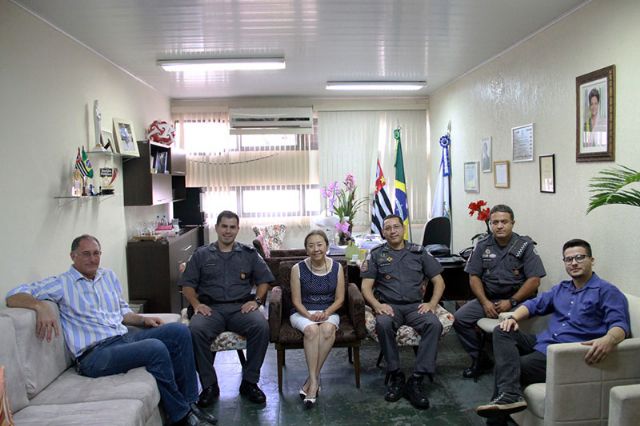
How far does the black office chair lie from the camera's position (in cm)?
587

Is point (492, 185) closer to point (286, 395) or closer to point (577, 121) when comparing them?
point (577, 121)

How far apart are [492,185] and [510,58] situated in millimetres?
1325

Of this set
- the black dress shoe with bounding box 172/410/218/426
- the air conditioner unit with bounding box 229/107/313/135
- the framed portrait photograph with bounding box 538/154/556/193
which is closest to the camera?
the black dress shoe with bounding box 172/410/218/426

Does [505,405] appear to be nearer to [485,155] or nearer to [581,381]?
[581,381]

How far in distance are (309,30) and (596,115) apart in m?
2.24

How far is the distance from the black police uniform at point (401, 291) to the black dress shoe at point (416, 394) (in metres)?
0.14

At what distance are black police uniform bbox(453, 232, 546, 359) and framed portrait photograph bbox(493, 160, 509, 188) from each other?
1341 millimetres

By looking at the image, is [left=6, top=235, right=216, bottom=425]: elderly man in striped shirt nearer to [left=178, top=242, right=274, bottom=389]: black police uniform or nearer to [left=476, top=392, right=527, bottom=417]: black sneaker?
[left=178, top=242, right=274, bottom=389]: black police uniform

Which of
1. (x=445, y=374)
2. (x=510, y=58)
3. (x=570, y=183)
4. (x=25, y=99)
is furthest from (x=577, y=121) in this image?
(x=25, y=99)

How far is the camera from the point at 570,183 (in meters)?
3.99

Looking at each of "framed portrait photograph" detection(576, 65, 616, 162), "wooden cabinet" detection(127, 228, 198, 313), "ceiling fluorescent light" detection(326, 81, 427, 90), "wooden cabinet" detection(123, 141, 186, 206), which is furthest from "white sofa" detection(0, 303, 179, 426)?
"ceiling fluorescent light" detection(326, 81, 427, 90)

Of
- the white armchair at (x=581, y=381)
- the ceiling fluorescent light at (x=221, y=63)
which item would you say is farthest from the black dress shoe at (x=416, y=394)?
the ceiling fluorescent light at (x=221, y=63)

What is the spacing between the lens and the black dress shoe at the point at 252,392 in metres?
3.51

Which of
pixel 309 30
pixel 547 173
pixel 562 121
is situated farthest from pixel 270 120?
pixel 562 121
